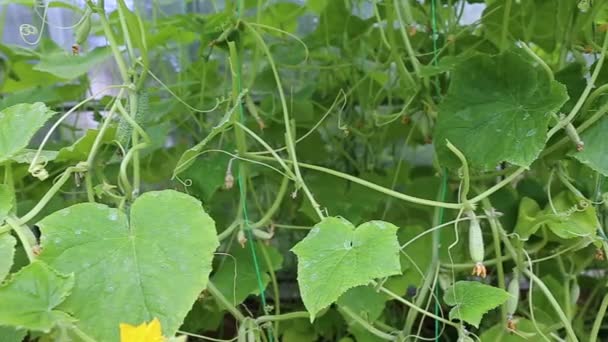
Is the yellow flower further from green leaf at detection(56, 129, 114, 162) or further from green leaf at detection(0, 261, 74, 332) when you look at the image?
green leaf at detection(56, 129, 114, 162)

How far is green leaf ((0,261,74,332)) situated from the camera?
0.42 meters

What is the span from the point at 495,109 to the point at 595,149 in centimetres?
10

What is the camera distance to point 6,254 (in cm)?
48

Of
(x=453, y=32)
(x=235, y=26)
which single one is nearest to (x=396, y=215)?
(x=453, y=32)

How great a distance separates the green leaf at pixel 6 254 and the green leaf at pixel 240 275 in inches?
10.2

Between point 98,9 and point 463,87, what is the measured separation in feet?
1.16

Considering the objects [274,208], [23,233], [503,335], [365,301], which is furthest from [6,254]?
[503,335]

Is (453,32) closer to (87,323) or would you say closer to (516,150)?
(516,150)

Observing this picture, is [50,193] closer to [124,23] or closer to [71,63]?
[124,23]

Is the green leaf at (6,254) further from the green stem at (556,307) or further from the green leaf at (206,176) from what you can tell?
the green stem at (556,307)

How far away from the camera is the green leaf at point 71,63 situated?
0.76m

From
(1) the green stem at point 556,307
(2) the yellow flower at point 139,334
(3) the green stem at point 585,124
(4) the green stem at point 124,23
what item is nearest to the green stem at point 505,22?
(3) the green stem at point 585,124

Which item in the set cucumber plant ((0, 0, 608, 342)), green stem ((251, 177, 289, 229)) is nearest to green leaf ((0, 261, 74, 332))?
cucumber plant ((0, 0, 608, 342))

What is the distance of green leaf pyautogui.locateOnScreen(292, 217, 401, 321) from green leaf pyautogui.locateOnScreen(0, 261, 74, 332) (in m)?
0.16
